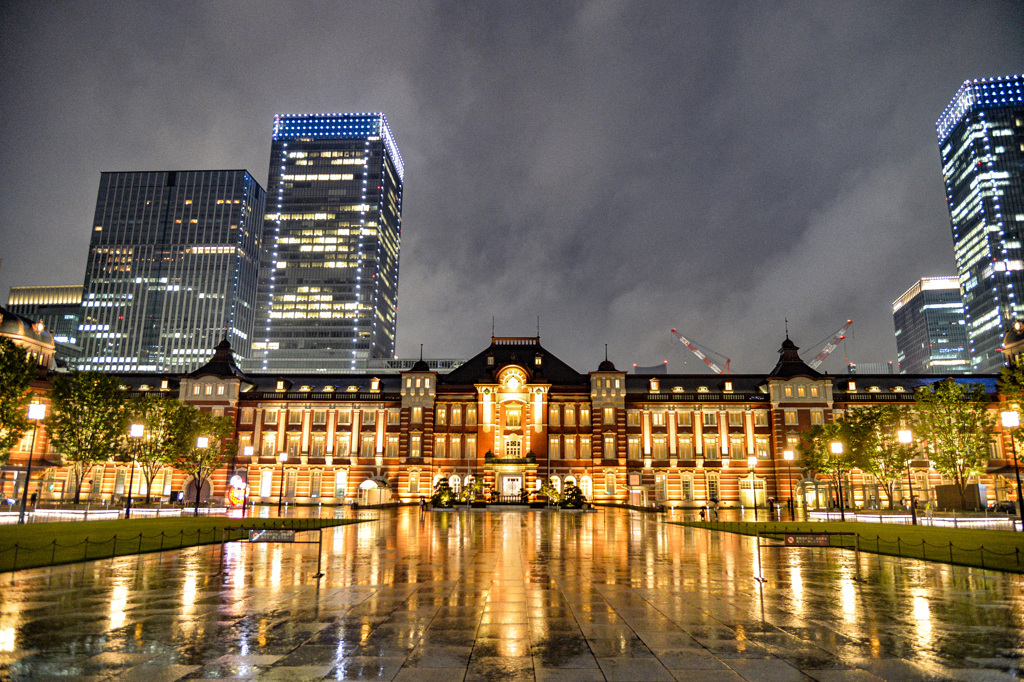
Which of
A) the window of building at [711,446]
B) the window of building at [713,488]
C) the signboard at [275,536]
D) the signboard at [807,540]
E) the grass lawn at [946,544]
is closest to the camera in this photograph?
the signboard at [807,540]

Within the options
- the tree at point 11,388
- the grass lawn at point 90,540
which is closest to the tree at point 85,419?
the tree at point 11,388

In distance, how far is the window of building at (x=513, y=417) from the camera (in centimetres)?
7544

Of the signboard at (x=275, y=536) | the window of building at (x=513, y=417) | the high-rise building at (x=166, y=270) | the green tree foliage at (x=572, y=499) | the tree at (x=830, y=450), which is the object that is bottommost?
the green tree foliage at (x=572, y=499)

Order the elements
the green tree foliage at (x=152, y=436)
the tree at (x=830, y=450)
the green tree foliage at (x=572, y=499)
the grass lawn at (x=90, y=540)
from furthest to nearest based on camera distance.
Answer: the green tree foliage at (x=572, y=499)
the tree at (x=830, y=450)
the green tree foliage at (x=152, y=436)
the grass lawn at (x=90, y=540)

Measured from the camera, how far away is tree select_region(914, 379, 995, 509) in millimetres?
55188

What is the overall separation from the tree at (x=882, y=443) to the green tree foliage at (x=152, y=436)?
67.0 meters

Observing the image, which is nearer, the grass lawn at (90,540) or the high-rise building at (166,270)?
the grass lawn at (90,540)

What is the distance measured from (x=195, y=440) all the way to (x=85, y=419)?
1077 centimetres

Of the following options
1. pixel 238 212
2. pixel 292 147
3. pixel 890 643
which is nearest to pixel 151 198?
pixel 238 212

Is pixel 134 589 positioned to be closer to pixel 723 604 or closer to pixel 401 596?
pixel 401 596

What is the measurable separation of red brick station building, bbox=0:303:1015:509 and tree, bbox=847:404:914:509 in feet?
33.5

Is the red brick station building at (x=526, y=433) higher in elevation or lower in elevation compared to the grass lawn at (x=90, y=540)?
higher

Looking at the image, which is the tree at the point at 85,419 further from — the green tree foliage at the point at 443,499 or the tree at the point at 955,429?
the tree at the point at 955,429

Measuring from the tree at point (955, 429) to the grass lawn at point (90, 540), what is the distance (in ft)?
177
